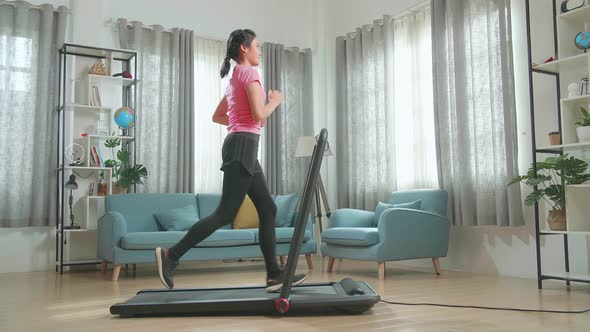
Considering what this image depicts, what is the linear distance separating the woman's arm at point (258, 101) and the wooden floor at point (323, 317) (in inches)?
37.5

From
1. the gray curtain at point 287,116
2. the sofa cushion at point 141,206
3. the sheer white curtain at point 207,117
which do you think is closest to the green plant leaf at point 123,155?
the sofa cushion at point 141,206

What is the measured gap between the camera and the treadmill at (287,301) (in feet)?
8.09

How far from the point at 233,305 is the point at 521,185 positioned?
111 inches

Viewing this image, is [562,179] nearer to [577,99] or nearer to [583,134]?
[583,134]

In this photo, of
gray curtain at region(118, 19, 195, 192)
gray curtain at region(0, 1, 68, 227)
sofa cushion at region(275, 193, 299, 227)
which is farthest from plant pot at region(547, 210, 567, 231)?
gray curtain at region(0, 1, 68, 227)

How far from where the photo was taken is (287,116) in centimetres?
654

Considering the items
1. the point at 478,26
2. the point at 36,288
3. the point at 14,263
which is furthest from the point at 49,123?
the point at 478,26

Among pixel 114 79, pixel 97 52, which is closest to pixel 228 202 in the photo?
pixel 114 79

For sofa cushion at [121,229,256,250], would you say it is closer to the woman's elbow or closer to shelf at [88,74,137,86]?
shelf at [88,74,137,86]

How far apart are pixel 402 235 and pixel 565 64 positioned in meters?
1.68

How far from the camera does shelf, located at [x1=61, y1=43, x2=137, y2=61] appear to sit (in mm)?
5211

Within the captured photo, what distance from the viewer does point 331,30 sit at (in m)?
6.74

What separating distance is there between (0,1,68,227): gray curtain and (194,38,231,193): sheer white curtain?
1.45 metres

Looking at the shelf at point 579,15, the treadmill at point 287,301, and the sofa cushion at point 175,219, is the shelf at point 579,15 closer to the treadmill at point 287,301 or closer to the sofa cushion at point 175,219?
the treadmill at point 287,301
